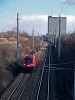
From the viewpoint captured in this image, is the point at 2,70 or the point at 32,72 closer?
the point at 2,70

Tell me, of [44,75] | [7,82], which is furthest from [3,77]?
[44,75]

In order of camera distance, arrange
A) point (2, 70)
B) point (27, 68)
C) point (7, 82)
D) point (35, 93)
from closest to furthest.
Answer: point (35, 93) → point (7, 82) → point (2, 70) → point (27, 68)


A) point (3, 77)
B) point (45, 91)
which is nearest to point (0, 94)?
point (45, 91)

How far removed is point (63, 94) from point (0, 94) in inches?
159

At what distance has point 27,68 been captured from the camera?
31.3 m

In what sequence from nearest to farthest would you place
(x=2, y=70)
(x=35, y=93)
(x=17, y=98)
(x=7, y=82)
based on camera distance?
1. (x=17, y=98)
2. (x=35, y=93)
3. (x=7, y=82)
4. (x=2, y=70)

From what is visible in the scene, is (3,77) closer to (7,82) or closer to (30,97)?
(7,82)

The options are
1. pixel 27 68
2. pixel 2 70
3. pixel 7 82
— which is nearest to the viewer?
pixel 7 82

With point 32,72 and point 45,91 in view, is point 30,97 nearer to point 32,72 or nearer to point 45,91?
point 45,91

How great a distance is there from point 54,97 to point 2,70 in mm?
9768

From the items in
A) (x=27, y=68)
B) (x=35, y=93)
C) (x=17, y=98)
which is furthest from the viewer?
(x=27, y=68)

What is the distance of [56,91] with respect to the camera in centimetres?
2144

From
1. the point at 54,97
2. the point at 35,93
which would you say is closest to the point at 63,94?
the point at 54,97

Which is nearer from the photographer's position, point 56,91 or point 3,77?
point 56,91
